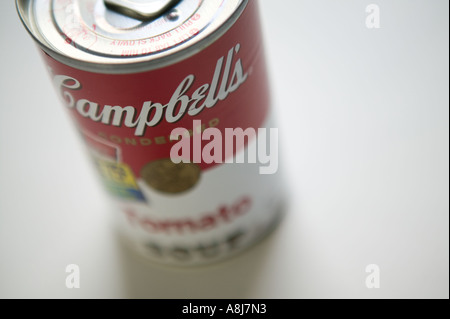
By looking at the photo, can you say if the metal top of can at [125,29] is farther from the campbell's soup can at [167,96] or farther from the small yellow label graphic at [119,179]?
the small yellow label graphic at [119,179]

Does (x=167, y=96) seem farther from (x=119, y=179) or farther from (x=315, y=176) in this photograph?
(x=315, y=176)

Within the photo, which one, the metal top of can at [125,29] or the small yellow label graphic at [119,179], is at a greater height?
the metal top of can at [125,29]

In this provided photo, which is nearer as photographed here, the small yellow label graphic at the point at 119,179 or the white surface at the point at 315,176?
the small yellow label graphic at the point at 119,179

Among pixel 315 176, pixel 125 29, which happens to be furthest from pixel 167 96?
pixel 315 176

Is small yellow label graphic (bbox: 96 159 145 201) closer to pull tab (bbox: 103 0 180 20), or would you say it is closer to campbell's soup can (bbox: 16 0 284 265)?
campbell's soup can (bbox: 16 0 284 265)

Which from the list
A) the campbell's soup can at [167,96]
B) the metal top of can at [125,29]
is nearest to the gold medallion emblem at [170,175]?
the campbell's soup can at [167,96]

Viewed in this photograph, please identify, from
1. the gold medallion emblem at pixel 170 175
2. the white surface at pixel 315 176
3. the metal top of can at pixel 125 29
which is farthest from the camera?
the white surface at pixel 315 176

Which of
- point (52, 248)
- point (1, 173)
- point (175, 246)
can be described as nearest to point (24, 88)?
point (1, 173)
